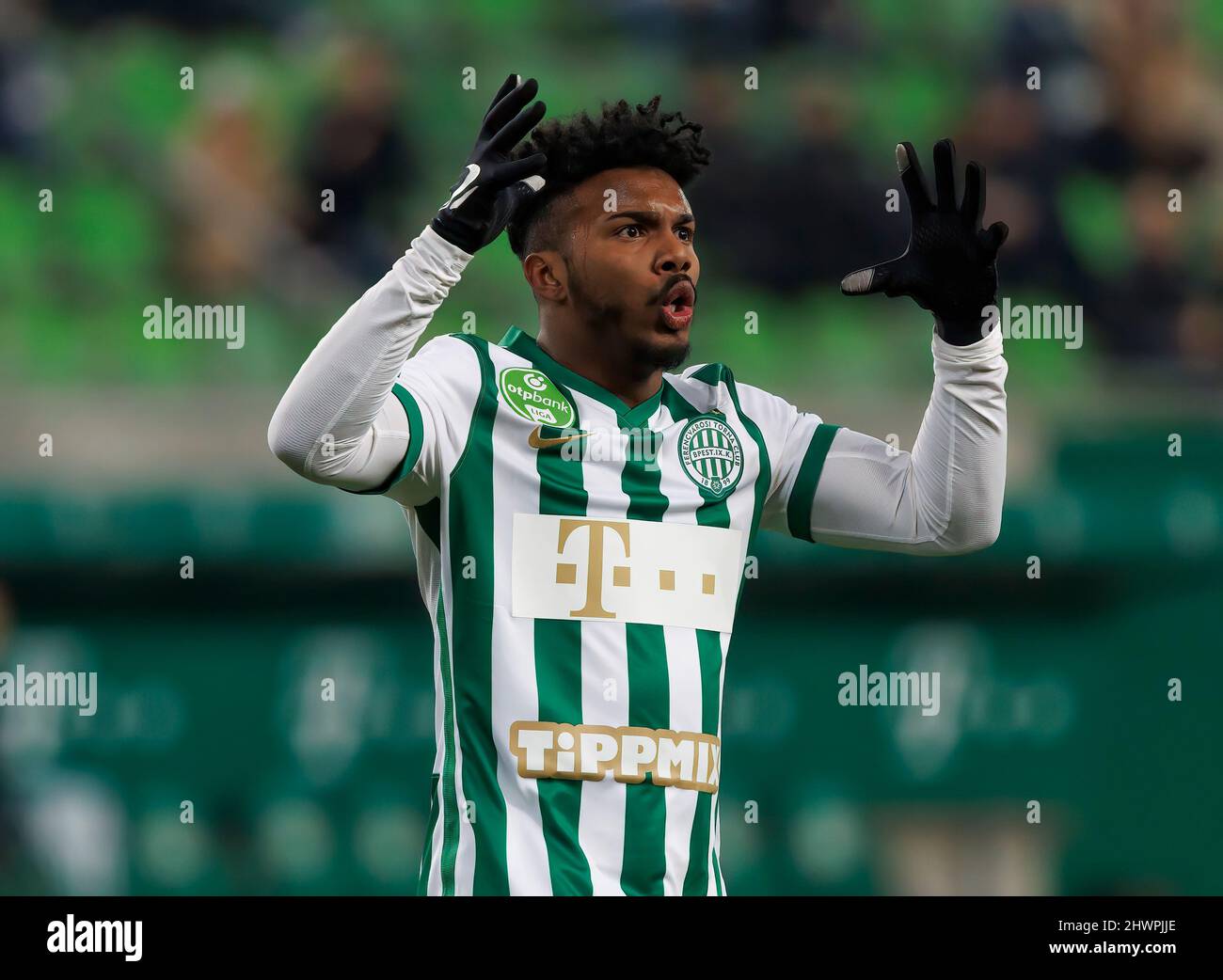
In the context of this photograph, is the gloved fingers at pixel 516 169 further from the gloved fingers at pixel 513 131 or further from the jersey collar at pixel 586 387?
the jersey collar at pixel 586 387

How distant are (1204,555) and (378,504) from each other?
9.85 feet

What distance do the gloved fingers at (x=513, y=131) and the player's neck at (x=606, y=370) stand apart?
454mm

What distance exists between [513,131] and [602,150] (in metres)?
0.43

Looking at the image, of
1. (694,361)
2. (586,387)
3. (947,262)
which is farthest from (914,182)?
(694,361)

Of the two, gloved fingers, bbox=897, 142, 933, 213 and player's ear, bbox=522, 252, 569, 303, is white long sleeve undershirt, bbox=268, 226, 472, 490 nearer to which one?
player's ear, bbox=522, 252, 569, 303

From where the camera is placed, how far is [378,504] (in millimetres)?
5707

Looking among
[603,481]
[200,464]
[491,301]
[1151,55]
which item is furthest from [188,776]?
[1151,55]

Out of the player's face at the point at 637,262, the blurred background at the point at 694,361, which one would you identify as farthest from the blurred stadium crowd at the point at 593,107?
the player's face at the point at 637,262

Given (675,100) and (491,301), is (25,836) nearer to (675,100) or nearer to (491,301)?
(491,301)

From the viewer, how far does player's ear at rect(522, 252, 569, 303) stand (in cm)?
306

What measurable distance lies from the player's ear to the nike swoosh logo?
359 millimetres

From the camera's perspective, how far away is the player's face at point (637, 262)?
2924mm

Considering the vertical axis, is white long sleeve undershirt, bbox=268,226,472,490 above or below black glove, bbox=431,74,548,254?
below

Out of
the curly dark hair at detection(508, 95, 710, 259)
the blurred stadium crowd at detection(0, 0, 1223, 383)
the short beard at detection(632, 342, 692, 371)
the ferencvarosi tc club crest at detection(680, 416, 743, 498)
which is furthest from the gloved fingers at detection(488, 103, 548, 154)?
the blurred stadium crowd at detection(0, 0, 1223, 383)
